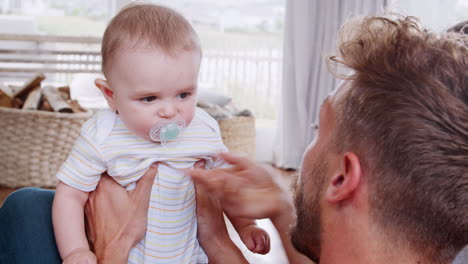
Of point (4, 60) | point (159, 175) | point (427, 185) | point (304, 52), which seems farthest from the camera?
point (304, 52)

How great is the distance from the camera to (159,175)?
49.2 inches

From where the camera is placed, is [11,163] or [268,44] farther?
[268,44]

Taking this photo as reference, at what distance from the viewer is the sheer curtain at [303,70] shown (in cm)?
443

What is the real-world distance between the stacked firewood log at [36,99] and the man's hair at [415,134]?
277 centimetres

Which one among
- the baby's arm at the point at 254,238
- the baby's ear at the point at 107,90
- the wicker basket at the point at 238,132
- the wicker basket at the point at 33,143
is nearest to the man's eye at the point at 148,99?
the baby's ear at the point at 107,90

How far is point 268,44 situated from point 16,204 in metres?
4.98

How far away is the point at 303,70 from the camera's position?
4.55m

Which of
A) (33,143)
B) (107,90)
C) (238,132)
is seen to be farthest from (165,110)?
(238,132)

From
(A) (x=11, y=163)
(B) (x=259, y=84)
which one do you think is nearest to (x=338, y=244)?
(A) (x=11, y=163)

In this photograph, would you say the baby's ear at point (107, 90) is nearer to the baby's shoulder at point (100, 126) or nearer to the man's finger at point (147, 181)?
the baby's shoulder at point (100, 126)

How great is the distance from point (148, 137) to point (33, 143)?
233 cm

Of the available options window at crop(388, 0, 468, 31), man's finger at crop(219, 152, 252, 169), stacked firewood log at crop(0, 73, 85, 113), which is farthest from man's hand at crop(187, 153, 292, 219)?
stacked firewood log at crop(0, 73, 85, 113)

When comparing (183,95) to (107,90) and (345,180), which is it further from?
(345,180)

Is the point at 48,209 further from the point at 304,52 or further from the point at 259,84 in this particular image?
the point at 259,84
